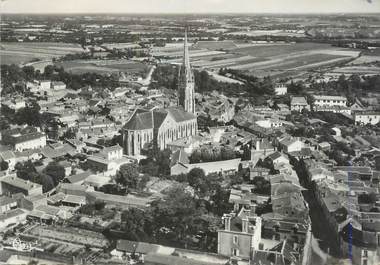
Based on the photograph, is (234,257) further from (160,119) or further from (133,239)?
(160,119)

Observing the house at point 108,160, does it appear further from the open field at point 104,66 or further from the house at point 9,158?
the open field at point 104,66

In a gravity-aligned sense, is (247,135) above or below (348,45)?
below

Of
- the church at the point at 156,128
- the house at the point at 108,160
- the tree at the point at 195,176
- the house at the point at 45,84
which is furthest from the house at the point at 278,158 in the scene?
the house at the point at 45,84

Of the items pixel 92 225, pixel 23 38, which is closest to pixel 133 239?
pixel 92 225

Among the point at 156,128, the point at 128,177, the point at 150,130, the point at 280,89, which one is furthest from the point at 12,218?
the point at 280,89

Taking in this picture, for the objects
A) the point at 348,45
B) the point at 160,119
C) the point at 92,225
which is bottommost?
the point at 92,225

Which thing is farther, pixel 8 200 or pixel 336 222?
pixel 8 200

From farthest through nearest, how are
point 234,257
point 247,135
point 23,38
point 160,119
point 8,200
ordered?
point 23,38, point 247,135, point 160,119, point 8,200, point 234,257

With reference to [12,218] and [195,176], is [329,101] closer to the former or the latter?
[195,176]
